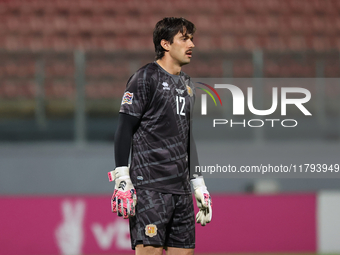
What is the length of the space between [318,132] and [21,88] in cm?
319

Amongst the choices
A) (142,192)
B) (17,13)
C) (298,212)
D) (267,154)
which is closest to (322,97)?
(267,154)

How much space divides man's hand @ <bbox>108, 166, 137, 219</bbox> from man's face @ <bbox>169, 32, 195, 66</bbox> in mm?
538

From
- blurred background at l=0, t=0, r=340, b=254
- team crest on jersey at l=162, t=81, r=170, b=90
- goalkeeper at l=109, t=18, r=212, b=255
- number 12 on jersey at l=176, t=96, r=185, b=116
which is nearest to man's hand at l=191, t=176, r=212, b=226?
goalkeeper at l=109, t=18, r=212, b=255

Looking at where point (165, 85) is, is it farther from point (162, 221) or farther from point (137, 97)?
point (162, 221)

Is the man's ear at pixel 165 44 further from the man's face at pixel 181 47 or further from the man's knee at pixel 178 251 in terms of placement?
the man's knee at pixel 178 251

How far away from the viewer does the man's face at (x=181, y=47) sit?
2439 millimetres

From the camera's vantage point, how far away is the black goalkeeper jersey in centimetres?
238

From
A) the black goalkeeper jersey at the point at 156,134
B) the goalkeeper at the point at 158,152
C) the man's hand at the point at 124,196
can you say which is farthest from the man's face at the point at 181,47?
the man's hand at the point at 124,196

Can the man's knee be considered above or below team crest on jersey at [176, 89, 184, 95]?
below

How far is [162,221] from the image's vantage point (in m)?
2.36

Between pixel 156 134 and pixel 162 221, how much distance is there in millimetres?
366

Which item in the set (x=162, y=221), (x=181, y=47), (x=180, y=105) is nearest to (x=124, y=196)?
(x=162, y=221)

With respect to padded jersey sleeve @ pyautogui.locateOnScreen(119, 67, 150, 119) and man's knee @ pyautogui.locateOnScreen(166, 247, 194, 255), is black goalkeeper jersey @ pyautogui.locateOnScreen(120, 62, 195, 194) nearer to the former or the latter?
padded jersey sleeve @ pyautogui.locateOnScreen(119, 67, 150, 119)

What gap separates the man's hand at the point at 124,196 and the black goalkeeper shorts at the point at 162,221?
79mm
